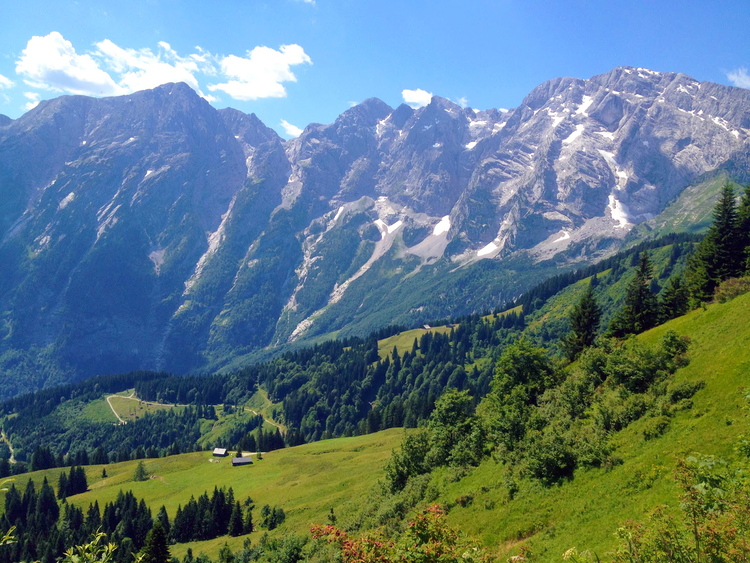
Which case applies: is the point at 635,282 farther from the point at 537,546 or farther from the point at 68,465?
the point at 68,465

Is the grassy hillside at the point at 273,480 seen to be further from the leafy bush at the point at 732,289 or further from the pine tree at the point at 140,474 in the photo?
the leafy bush at the point at 732,289

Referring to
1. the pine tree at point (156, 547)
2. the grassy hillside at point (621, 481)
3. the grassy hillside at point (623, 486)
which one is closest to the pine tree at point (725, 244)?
the grassy hillside at point (621, 481)

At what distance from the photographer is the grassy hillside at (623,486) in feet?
99.5

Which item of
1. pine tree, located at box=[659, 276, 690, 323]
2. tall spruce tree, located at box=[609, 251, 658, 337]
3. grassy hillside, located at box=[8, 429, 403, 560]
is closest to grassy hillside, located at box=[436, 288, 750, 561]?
grassy hillside, located at box=[8, 429, 403, 560]

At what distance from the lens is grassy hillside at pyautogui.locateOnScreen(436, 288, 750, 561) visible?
30.3 m

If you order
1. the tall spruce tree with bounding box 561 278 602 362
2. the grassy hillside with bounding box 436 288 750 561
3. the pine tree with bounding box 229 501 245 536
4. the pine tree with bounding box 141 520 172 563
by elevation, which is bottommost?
the pine tree with bounding box 229 501 245 536

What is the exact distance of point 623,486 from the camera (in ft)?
109

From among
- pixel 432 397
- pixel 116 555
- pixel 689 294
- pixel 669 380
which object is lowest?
pixel 116 555

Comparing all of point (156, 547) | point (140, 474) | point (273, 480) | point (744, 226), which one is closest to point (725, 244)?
point (744, 226)

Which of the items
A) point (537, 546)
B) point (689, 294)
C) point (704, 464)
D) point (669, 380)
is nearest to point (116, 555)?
point (537, 546)

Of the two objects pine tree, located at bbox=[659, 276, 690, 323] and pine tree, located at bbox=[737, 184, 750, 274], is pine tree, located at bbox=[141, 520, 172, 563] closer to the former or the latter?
pine tree, located at bbox=[659, 276, 690, 323]

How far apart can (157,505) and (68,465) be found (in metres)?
67.8

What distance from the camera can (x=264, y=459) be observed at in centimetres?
13850

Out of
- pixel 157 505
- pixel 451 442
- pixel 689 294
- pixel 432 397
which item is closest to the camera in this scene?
pixel 451 442
